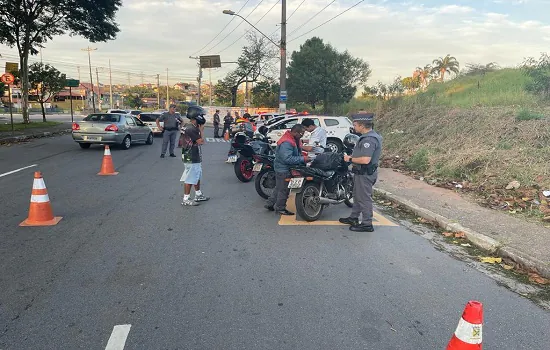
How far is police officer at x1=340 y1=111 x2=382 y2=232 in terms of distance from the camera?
18.5 feet

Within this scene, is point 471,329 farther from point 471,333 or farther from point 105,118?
point 105,118

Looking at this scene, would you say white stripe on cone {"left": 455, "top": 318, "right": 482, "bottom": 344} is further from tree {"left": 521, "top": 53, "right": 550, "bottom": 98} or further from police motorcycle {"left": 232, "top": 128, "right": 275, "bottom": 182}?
tree {"left": 521, "top": 53, "right": 550, "bottom": 98}

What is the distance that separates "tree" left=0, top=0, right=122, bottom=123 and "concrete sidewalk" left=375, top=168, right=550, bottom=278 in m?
20.4

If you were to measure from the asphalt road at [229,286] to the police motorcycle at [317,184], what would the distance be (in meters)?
0.45

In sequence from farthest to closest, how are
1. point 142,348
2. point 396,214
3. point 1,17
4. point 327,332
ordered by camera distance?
point 1,17 → point 396,214 → point 327,332 → point 142,348

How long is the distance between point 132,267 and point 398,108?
684 inches

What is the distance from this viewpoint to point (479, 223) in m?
6.16

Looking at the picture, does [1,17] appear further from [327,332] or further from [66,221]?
[327,332]

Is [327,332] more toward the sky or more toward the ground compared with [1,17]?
more toward the ground

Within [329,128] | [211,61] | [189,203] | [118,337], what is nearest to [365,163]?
[189,203]

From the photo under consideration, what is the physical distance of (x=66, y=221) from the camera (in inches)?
233

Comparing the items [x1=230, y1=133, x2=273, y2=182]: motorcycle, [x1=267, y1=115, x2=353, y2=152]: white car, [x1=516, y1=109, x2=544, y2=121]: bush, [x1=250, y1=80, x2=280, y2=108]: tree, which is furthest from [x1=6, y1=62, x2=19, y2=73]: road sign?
[x1=250, y1=80, x2=280, y2=108]: tree

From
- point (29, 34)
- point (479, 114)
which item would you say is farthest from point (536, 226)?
point (29, 34)

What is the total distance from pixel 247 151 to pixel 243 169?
0.73m
